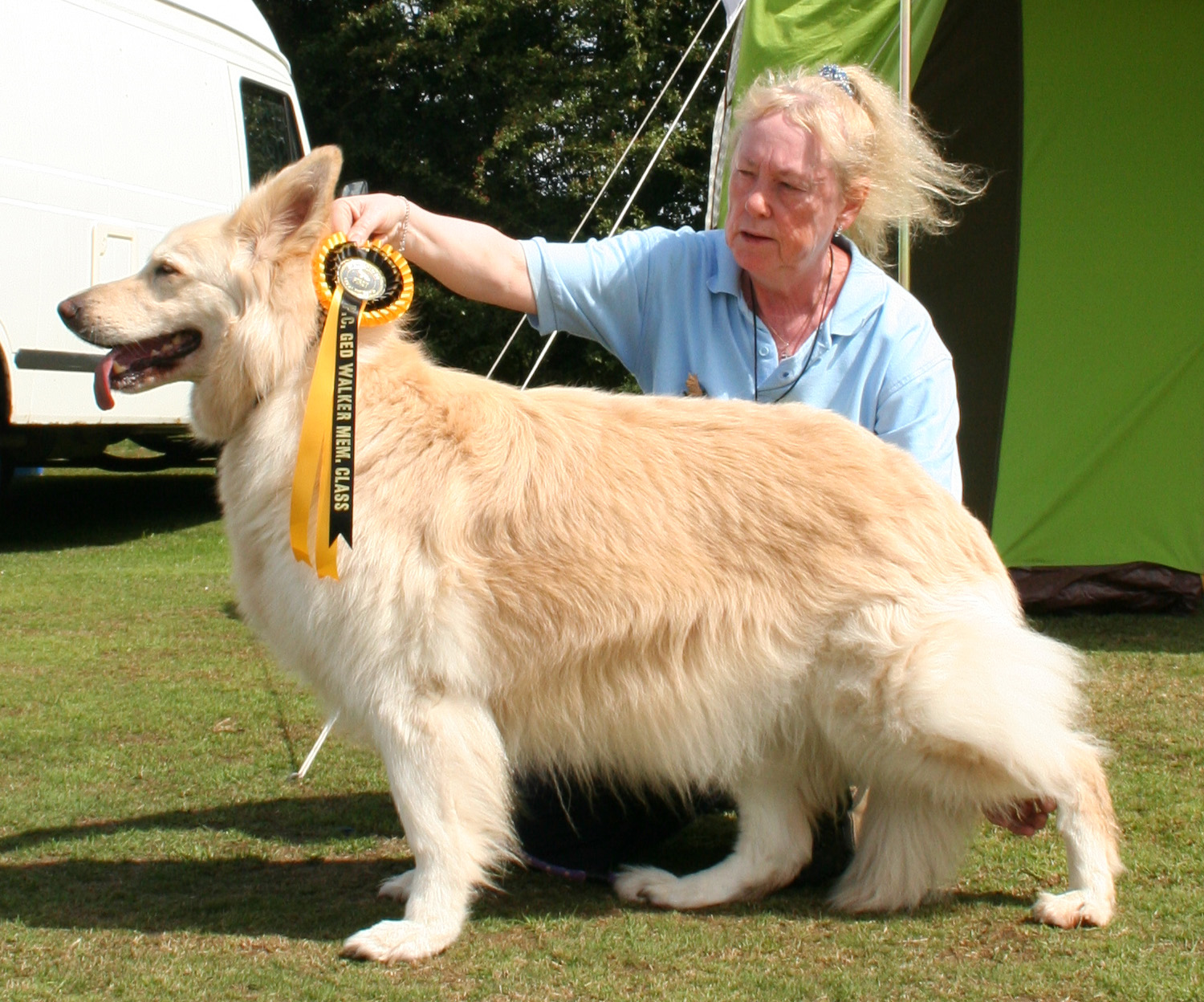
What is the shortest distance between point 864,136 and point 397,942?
212cm

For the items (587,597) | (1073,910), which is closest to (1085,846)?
(1073,910)

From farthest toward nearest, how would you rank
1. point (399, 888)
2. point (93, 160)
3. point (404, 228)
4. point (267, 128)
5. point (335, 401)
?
1. point (267, 128)
2. point (93, 160)
3. point (404, 228)
4. point (399, 888)
5. point (335, 401)

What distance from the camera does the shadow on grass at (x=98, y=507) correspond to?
798 centimetres

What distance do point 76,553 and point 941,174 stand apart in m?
5.67

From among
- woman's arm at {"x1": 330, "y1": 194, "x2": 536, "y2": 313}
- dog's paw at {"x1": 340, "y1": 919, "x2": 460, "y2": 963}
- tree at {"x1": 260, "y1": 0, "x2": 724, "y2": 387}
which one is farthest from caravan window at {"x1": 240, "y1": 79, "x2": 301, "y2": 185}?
dog's paw at {"x1": 340, "y1": 919, "x2": 460, "y2": 963}

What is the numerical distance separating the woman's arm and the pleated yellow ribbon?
385 mm

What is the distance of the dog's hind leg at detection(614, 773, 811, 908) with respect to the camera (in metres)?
2.74

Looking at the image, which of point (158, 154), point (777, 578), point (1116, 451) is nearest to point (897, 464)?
point (777, 578)

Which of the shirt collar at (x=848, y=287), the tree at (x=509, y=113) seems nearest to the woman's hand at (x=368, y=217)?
the shirt collar at (x=848, y=287)

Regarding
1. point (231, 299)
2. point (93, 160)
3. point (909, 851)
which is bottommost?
point (909, 851)

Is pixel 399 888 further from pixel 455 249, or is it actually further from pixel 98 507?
pixel 98 507

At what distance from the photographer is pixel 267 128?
8219 mm

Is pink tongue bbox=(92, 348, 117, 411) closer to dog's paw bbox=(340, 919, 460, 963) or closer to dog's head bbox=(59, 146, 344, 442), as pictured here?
dog's head bbox=(59, 146, 344, 442)

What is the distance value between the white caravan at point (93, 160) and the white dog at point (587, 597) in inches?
171
